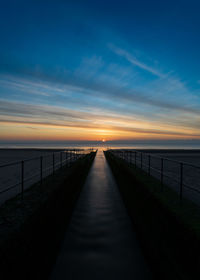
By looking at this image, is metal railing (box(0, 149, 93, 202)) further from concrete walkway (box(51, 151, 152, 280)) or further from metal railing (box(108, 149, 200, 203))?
metal railing (box(108, 149, 200, 203))

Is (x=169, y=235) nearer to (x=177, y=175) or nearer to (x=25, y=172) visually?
(x=177, y=175)

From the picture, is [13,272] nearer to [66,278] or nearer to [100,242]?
[66,278]

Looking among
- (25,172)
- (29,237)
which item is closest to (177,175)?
(25,172)

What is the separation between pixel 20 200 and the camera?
4.59 meters

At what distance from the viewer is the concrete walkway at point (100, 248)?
3.31 metres

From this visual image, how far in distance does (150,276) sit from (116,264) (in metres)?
0.64

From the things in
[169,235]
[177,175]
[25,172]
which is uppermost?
[169,235]

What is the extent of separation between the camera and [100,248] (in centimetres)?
402

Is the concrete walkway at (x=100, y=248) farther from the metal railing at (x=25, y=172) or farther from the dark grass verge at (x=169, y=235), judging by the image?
the metal railing at (x=25, y=172)

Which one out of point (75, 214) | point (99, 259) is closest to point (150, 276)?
point (99, 259)

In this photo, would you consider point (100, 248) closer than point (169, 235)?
No

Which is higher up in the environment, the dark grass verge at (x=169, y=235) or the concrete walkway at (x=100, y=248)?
the dark grass verge at (x=169, y=235)

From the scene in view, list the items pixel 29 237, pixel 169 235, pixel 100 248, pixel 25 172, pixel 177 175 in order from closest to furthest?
1. pixel 29 237
2. pixel 169 235
3. pixel 100 248
4. pixel 177 175
5. pixel 25 172

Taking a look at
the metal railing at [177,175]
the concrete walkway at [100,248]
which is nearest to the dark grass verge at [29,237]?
the concrete walkway at [100,248]
